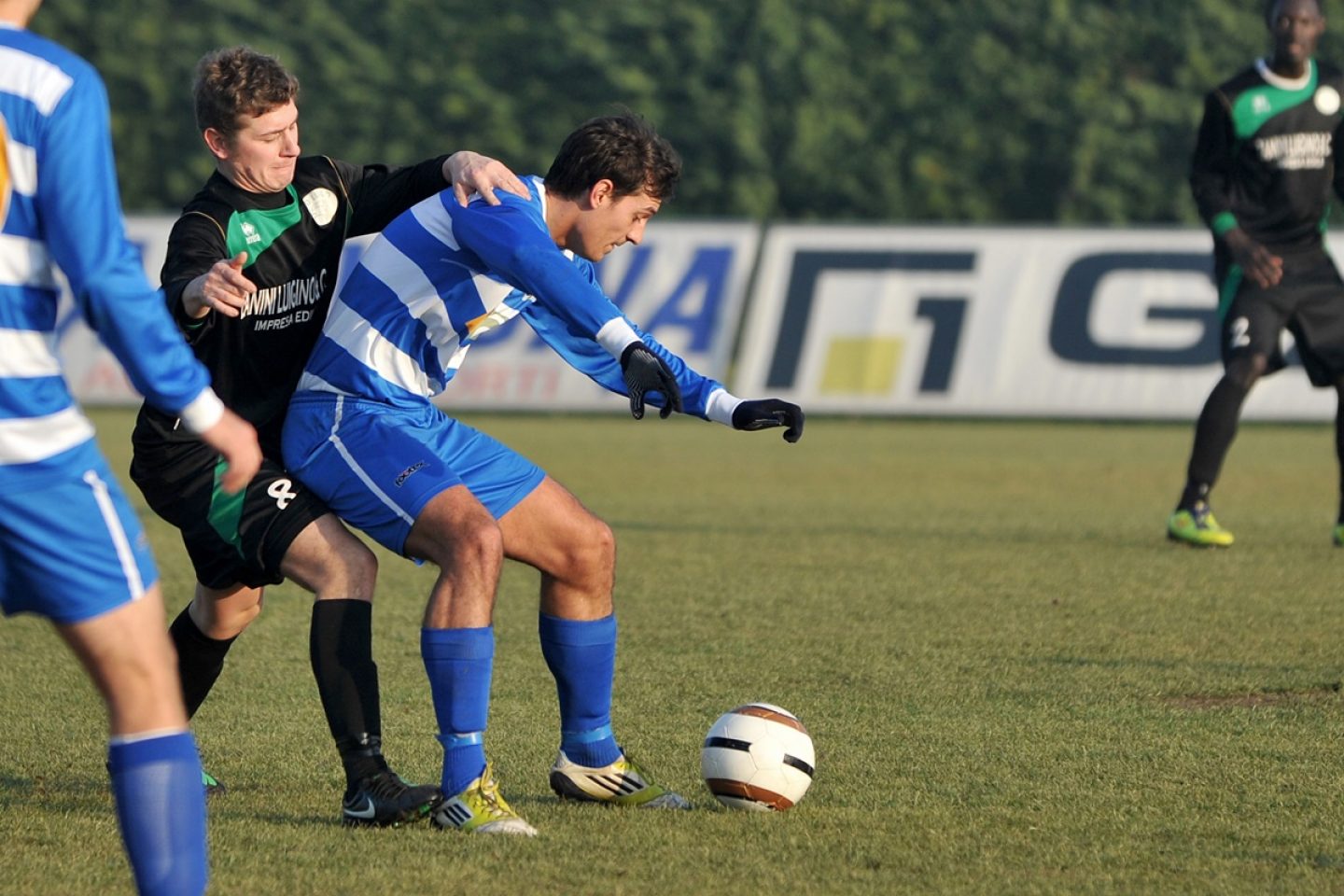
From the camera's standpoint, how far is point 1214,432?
964cm

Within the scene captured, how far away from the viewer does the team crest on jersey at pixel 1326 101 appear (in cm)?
982

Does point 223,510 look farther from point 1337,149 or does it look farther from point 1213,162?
point 1337,149

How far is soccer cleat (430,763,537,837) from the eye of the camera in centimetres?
448

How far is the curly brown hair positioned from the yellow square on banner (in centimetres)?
1441

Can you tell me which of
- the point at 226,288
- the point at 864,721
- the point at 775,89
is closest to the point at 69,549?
the point at 226,288

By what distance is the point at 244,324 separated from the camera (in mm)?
4969

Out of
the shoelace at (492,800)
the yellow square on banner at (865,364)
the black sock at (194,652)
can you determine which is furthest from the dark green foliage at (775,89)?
the shoelace at (492,800)

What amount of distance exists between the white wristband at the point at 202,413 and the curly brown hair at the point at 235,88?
62.7 inches

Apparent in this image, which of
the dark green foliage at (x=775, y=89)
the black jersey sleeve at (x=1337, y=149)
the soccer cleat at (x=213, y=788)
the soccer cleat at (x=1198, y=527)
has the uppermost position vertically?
the dark green foliage at (x=775, y=89)

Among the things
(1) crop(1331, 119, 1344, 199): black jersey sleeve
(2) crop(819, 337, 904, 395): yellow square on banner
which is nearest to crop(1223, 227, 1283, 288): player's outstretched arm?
(1) crop(1331, 119, 1344, 199): black jersey sleeve

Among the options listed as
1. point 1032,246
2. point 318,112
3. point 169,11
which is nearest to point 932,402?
point 1032,246

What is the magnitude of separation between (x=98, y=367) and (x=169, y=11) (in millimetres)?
15262

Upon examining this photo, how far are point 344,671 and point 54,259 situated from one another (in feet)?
5.33

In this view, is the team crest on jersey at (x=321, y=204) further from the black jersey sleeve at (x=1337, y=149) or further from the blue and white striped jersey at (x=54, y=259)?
the black jersey sleeve at (x=1337, y=149)
